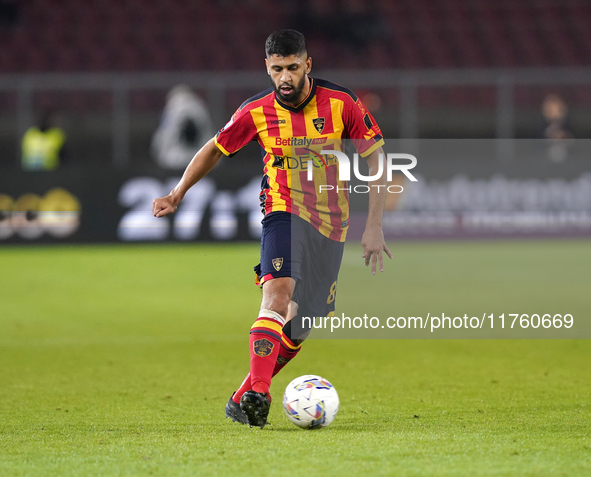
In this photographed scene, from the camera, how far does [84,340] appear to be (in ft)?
26.6

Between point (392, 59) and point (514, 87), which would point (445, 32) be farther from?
point (514, 87)

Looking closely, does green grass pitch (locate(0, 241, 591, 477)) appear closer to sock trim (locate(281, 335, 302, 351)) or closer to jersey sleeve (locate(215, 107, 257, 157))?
sock trim (locate(281, 335, 302, 351))

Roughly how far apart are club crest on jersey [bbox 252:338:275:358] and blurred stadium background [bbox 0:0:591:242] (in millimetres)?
10068

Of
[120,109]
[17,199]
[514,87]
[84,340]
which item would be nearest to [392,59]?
[514,87]

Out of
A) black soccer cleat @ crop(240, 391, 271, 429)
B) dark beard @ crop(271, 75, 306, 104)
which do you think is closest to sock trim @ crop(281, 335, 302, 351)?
black soccer cleat @ crop(240, 391, 271, 429)

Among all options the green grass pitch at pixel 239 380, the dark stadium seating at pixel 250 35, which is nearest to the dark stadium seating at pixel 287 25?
the dark stadium seating at pixel 250 35

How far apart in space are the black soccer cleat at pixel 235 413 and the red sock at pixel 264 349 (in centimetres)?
23

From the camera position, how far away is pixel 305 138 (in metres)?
4.94

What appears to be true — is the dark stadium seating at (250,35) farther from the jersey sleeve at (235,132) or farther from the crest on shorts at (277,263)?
the crest on shorts at (277,263)

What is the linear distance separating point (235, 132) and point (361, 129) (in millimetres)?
679

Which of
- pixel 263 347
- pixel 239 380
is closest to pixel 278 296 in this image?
pixel 263 347

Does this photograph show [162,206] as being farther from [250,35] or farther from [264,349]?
[250,35]

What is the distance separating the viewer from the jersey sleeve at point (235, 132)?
5.03 meters

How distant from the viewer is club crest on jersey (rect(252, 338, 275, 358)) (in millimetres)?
4598
